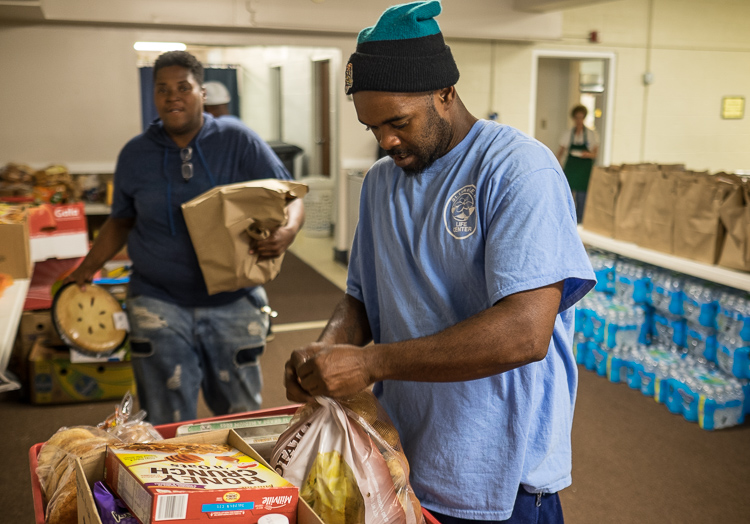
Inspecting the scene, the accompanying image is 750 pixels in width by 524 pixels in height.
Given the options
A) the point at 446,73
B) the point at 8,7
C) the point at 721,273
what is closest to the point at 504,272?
the point at 446,73

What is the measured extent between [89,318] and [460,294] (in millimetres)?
2113

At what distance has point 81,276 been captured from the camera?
8.91 ft

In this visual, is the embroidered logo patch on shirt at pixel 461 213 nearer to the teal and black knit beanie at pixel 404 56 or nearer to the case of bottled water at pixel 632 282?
the teal and black knit beanie at pixel 404 56

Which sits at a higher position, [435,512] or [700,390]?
[435,512]

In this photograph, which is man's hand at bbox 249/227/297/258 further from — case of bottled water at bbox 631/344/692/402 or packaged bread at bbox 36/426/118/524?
case of bottled water at bbox 631/344/692/402

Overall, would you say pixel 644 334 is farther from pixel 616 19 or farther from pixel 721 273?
pixel 616 19

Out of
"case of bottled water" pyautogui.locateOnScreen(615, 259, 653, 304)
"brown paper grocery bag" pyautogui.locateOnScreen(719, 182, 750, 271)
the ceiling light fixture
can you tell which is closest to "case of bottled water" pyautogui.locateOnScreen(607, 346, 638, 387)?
"case of bottled water" pyautogui.locateOnScreen(615, 259, 653, 304)

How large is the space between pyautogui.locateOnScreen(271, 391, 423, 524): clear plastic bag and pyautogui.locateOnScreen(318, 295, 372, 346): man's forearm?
0.28 meters

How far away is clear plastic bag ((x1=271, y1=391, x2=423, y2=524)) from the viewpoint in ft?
3.38

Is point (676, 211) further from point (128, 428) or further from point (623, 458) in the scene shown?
point (128, 428)

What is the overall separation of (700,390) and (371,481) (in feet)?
10.3

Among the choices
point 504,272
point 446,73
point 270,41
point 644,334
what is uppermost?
point 270,41

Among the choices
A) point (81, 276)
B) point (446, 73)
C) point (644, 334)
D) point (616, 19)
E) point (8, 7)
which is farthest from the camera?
point (616, 19)

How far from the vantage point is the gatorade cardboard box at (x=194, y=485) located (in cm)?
90
